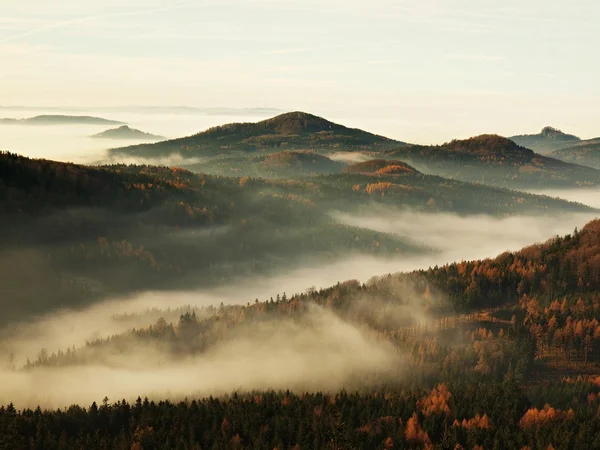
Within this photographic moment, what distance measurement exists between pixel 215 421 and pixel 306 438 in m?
25.7

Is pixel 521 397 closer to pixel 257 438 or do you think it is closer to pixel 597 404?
pixel 597 404

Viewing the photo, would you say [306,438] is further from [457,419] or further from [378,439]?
[457,419]

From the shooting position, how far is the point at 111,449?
561 ft

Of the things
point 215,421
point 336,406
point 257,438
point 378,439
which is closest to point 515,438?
point 378,439

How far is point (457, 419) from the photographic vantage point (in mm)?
179125

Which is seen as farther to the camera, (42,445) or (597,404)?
(597,404)

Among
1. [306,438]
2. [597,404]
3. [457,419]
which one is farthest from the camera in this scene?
[597,404]

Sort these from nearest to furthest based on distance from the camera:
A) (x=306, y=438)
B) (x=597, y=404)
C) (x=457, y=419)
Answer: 1. (x=306, y=438)
2. (x=457, y=419)
3. (x=597, y=404)

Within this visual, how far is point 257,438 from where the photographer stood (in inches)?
6619

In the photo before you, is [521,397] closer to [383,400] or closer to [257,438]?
[383,400]

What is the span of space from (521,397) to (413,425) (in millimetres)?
39545

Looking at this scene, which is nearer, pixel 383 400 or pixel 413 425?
pixel 413 425

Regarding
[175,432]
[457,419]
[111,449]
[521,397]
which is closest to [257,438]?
[175,432]

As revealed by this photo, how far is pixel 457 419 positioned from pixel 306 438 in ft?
135
